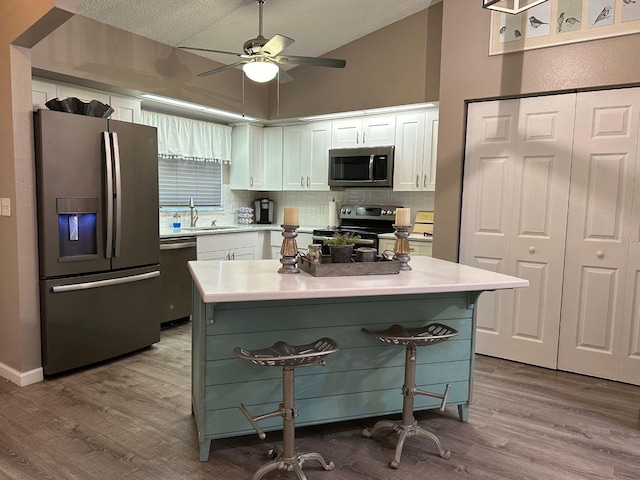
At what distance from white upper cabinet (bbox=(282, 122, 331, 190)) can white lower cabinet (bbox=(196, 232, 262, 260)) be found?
0.84 m

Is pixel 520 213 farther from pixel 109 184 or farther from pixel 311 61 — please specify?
pixel 109 184

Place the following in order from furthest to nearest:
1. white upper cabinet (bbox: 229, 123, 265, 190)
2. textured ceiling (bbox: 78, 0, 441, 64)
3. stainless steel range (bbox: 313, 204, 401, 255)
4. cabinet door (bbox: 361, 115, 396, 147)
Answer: white upper cabinet (bbox: 229, 123, 265, 190) < stainless steel range (bbox: 313, 204, 401, 255) < cabinet door (bbox: 361, 115, 396, 147) < textured ceiling (bbox: 78, 0, 441, 64)

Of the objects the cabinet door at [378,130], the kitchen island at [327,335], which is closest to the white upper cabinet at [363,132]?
the cabinet door at [378,130]

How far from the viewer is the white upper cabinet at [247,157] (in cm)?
561

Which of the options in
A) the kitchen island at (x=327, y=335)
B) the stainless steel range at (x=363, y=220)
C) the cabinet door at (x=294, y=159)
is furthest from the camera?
the cabinet door at (x=294, y=159)

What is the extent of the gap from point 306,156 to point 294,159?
0.62 feet

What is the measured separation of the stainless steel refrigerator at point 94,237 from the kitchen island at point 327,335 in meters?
1.11

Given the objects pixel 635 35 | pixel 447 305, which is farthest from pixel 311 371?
pixel 635 35

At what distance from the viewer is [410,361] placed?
2.24 metres

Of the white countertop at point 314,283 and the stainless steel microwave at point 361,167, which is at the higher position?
the stainless steel microwave at point 361,167

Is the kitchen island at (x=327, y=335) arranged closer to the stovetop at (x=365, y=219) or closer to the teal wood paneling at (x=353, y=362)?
the teal wood paneling at (x=353, y=362)

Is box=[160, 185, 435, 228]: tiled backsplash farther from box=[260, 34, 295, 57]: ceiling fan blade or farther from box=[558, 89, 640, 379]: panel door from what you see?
box=[260, 34, 295, 57]: ceiling fan blade

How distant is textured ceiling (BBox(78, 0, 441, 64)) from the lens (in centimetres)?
363

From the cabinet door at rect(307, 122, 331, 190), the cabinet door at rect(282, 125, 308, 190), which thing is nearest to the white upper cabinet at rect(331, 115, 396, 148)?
the cabinet door at rect(307, 122, 331, 190)
